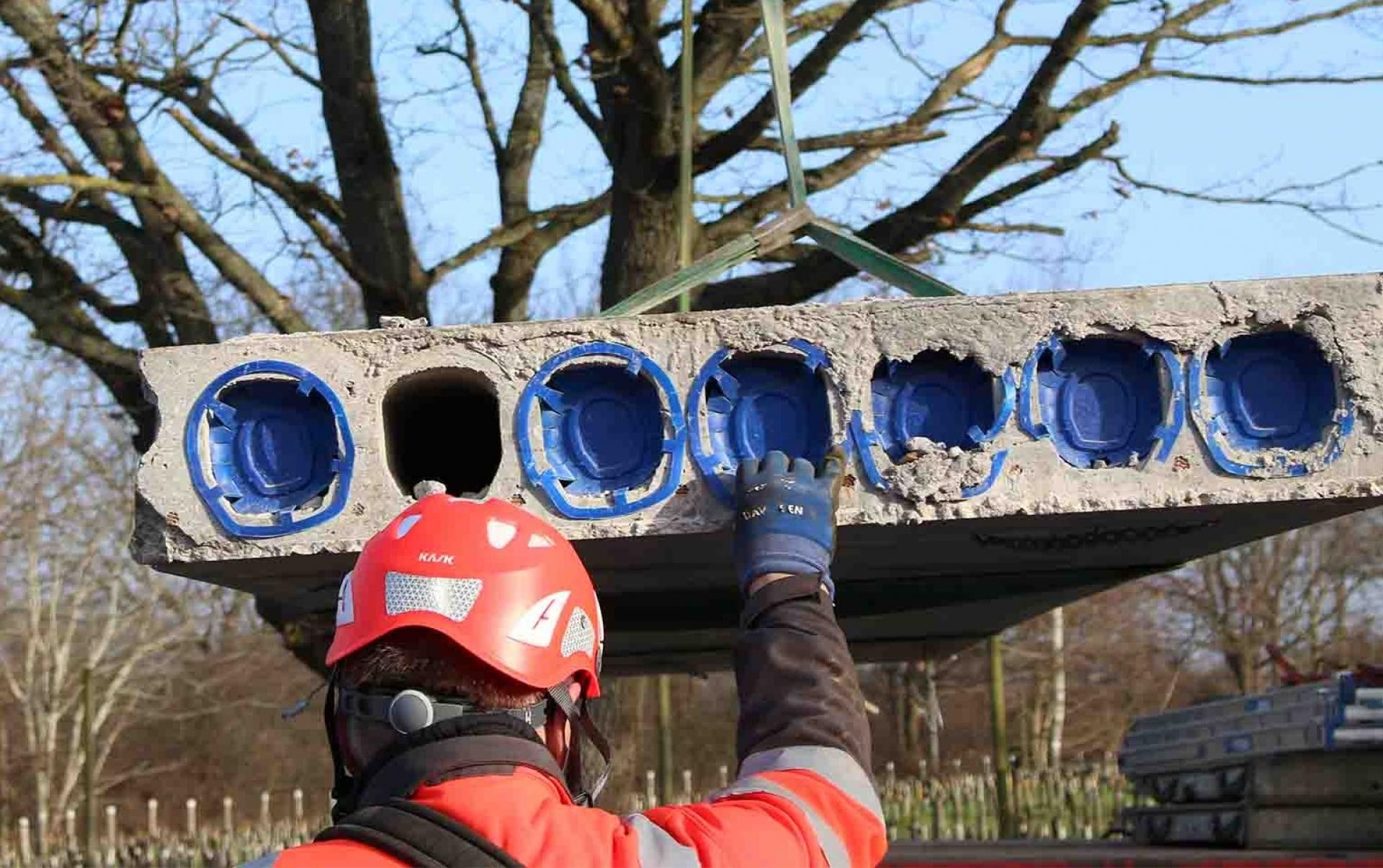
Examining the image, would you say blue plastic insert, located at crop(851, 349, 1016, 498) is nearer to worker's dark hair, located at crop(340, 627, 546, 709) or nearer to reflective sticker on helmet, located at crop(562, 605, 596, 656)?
reflective sticker on helmet, located at crop(562, 605, 596, 656)

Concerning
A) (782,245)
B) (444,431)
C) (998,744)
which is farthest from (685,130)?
(998,744)

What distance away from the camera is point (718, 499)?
9.64ft

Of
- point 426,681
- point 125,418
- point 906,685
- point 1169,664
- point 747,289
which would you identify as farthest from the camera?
point 1169,664

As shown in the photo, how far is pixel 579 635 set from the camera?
2260 millimetres

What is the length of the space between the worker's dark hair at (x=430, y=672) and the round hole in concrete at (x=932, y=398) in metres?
1.12

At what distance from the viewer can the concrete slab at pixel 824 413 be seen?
9.71ft

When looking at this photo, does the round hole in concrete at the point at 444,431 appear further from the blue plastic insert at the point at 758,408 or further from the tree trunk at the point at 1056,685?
the tree trunk at the point at 1056,685

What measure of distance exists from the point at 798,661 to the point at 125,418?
7873mm

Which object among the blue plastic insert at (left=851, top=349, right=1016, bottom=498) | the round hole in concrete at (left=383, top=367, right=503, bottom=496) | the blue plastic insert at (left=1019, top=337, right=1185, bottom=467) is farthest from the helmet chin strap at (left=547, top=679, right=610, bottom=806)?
the blue plastic insert at (left=1019, top=337, right=1185, bottom=467)

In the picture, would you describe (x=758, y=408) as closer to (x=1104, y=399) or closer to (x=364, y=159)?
(x=1104, y=399)

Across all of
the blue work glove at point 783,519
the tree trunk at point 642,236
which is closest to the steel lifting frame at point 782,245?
the blue work glove at point 783,519

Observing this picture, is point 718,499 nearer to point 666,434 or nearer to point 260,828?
point 666,434

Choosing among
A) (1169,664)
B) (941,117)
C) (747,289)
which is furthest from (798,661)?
(1169,664)

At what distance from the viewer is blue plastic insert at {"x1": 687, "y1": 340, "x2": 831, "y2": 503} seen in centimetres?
297
